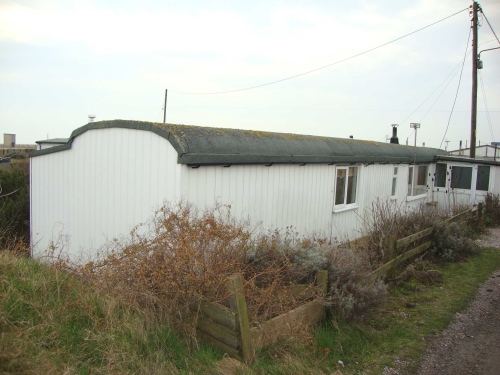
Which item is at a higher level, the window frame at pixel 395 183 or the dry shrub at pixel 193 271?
the window frame at pixel 395 183

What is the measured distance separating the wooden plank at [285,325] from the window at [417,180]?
11.9 meters

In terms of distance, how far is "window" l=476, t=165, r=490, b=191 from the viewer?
16.5 m

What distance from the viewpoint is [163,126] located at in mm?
6887

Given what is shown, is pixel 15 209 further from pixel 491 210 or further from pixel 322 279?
pixel 491 210

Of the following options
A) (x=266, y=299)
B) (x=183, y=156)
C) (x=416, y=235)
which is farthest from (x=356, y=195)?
(x=266, y=299)

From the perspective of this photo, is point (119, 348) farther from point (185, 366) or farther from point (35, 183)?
point (35, 183)

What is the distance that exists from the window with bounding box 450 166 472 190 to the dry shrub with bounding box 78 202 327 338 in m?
13.8

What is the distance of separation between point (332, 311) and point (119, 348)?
286 centimetres

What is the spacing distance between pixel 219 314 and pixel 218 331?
19 centimetres

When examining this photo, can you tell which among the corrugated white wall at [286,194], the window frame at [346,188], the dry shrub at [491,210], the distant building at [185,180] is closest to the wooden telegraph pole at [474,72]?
the dry shrub at [491,210]

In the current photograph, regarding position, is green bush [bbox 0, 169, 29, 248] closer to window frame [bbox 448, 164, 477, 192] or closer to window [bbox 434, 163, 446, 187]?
window [bbox 434, 163, 446, 187]

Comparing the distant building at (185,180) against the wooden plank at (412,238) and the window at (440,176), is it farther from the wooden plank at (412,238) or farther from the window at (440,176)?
the window at (440,176)

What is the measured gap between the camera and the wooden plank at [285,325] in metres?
4.43

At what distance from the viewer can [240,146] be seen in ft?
25.6
